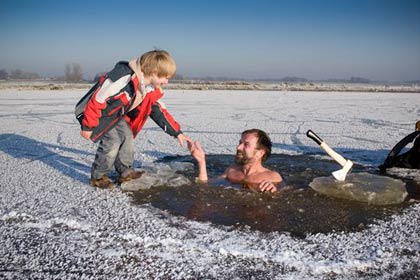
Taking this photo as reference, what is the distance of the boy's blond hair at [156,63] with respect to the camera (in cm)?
348

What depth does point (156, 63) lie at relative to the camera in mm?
3475

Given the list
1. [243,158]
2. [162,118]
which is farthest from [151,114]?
[243,158]

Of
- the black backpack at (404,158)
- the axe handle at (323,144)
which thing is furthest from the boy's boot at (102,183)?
the black backpack at (404,158)

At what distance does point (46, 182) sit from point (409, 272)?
3249mm

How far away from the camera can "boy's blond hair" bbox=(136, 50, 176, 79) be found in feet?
11.4

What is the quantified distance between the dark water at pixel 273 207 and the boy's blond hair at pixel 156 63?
1106 millimetres

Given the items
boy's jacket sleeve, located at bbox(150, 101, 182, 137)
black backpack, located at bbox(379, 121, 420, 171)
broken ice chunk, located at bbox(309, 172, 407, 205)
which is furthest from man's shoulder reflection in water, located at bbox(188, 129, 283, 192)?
black backpack, located at bbox(379, 121, 420, 171)

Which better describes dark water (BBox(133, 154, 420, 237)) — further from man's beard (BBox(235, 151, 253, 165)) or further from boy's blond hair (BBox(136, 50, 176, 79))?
boy's blond hair (BBox(136, 50, 176, 79))

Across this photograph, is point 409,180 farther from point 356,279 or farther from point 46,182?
point 46,182

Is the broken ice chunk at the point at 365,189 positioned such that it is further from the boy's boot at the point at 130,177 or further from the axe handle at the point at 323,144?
the boy's boot at the point at 130,177

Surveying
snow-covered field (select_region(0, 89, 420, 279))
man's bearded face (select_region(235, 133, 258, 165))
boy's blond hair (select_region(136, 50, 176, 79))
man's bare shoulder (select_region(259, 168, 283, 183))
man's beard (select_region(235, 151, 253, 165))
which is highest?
boy's blond hair (select_region(136, 50, 176, 79))

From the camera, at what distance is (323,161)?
5.00 m

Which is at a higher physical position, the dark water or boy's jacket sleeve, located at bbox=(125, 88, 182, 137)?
boy's jacket sleeve, located at bbox=(125, 88, 182, 137)

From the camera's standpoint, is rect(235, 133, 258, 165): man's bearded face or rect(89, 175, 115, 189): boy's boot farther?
rect(235, 133, 258, 165): man's bearded face
